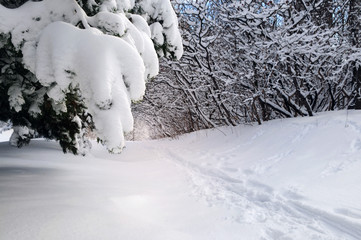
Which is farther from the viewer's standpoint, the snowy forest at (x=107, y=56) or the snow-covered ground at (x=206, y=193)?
the snow-covered ground at (x=206, y=193)

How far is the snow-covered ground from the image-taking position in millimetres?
2186

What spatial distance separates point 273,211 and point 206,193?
1.03 metres

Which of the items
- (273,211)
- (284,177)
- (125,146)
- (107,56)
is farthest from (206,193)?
(107,56)

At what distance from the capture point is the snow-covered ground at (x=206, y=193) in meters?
2.19

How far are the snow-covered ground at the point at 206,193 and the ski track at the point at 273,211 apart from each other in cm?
1

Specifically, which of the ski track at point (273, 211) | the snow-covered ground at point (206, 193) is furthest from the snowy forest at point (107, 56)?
the ski track at point (273, 211)

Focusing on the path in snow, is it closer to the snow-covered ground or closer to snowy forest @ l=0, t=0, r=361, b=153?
the snow-covered ground

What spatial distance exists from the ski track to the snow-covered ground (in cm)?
1

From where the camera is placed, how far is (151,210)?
110 inches

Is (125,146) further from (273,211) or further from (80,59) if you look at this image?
(273,211)

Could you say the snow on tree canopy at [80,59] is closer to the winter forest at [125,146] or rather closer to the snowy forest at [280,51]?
the winter forest at [125,146]

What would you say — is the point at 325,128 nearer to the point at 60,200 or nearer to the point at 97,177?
the point at 97,177

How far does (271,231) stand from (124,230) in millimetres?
1359

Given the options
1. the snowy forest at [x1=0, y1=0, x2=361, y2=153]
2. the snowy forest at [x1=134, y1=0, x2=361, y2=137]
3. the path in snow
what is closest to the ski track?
the path in snow
